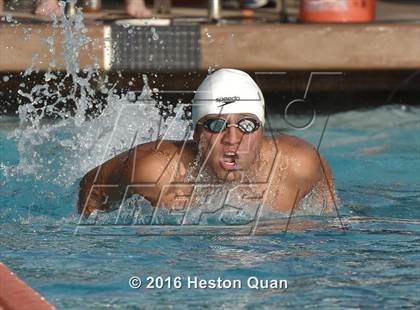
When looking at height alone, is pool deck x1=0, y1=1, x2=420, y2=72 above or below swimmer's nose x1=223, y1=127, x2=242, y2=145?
below

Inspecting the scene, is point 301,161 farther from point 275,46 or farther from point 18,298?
point 275,46

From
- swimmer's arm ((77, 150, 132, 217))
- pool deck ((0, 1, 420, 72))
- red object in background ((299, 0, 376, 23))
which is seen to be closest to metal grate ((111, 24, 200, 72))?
pool deck ((0, 1, 420, 72))

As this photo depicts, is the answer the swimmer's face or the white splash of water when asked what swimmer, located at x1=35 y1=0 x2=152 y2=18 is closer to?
the white splash of water

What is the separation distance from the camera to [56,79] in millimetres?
6953

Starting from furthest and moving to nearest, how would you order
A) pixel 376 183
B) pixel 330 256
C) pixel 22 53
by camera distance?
1. pixel 22 53
2. pixel 376 183
3. pixel 330 256

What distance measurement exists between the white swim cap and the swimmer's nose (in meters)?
0.10

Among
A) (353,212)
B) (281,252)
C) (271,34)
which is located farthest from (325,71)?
(281,252)

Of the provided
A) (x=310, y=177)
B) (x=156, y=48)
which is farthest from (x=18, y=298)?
(x=156, y=48)

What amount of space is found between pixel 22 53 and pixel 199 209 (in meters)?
2.49

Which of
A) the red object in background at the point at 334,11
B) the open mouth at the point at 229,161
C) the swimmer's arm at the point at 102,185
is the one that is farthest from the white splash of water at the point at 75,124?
the red object in background at the point at 334,11

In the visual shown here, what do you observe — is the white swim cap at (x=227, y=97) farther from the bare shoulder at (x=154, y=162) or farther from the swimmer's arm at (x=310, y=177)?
the swimmer's arm at (x=310, y=177)

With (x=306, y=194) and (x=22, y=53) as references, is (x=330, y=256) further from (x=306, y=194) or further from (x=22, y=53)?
(x=22, y=53)

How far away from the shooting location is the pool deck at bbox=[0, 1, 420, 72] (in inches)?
272

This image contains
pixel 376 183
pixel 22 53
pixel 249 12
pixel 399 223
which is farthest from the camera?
pixel 249 12
